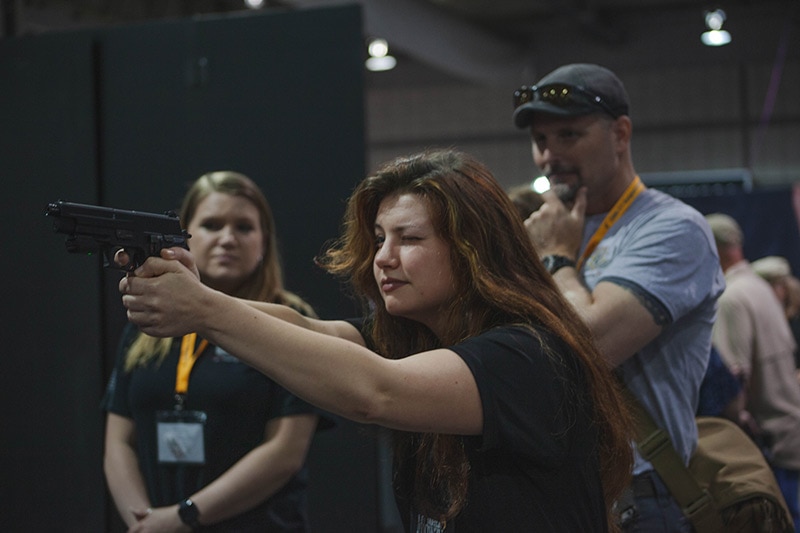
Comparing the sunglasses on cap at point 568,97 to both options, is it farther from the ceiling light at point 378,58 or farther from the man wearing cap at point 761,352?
the ceiling light at point 378,58

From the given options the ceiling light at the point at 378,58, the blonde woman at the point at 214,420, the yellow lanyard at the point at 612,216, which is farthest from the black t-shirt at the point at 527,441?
the ceiling light at the point at 378,58

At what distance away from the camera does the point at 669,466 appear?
1908 mm

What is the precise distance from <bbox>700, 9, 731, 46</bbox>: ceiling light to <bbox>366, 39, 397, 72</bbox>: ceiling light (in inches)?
126

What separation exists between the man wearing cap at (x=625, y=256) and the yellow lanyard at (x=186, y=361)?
0.87 meters

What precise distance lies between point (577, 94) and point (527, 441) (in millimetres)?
934

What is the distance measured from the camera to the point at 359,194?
1.58m

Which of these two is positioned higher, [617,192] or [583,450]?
[617,192]

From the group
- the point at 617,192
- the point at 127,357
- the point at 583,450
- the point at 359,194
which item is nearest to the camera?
the point at 583,450

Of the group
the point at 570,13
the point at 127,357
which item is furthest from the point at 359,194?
the point at 570,13

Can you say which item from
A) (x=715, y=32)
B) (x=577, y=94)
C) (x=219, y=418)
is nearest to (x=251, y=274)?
(x=219, y=418)

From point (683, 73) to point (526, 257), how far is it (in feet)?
35.4

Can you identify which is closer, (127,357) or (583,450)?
(583,450)

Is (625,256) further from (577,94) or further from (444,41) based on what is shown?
(444,41)

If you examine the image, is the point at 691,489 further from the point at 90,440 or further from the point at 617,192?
the point at 90,440
